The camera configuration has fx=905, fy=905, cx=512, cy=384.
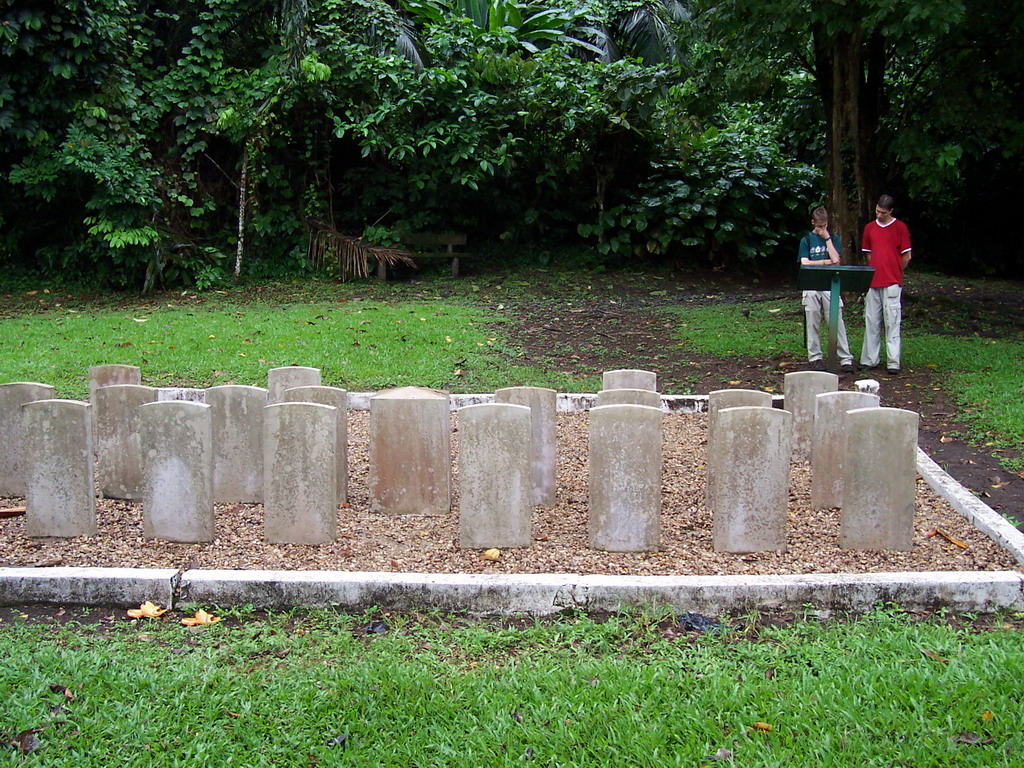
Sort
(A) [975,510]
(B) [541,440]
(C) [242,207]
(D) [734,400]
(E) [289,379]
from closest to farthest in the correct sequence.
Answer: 1. (A) [975,510]
2. (B) [541,440]
3. (D) [734,400]
4. (E) [289,379]
5. (C) [242,207]

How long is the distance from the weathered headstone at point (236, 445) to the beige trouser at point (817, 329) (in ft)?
21.5

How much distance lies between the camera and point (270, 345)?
9938 millimetres

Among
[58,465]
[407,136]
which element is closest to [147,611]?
[58,465]

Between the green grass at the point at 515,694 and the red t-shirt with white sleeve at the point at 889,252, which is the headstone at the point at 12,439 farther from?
the red t-shirt with white sleeve at the point at 889,252

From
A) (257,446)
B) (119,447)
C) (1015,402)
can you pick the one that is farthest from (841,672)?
(1015,402)

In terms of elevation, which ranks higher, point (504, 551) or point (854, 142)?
point (854, 142)

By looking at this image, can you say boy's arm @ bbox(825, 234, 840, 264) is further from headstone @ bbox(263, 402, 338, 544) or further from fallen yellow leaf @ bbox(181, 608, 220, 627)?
fallen yellow leaf @ bbox(181, 608, 220, 627)

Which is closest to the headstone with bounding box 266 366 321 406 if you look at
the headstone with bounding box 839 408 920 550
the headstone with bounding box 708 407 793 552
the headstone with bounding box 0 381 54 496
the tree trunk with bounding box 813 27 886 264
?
the headstone with bounding box 0 381 54 496

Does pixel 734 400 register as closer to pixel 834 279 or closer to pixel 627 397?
pixel 627 397

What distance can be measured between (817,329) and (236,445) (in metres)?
6.74

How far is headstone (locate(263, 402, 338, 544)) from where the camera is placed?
4.36 m

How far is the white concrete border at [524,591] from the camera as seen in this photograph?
3.82 metres

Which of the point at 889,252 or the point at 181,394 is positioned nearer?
the point at 181,394

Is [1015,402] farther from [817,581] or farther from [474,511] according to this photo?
[474,511]
